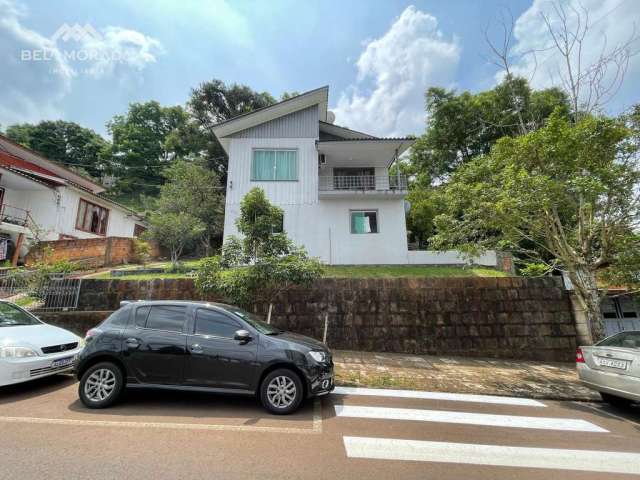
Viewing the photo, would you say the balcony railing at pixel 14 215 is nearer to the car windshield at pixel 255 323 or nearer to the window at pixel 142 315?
the window at pixel 142 315

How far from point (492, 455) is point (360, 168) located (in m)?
15.5

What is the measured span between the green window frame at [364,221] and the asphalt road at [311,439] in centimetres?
1045

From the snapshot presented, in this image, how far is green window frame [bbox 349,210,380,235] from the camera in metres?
15.2

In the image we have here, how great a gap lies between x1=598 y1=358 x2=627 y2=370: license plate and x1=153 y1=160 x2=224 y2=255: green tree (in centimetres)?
1903

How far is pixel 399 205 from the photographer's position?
49.9 feet

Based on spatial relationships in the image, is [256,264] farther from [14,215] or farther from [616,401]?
[14,215]

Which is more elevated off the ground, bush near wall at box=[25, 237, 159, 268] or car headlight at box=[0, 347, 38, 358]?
bush near wall at box=[25, 237, 159, 268]

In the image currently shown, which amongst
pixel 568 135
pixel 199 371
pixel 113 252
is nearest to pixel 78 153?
pixel 113 252

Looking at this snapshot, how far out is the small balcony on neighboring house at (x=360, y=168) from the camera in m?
14.9

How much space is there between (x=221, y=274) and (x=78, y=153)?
4347 centimetres

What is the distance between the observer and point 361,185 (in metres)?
17.0

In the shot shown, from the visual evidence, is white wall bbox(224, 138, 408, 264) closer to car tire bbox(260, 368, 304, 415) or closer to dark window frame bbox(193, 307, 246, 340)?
dark window frame bbox(193, 307, 246, 340)

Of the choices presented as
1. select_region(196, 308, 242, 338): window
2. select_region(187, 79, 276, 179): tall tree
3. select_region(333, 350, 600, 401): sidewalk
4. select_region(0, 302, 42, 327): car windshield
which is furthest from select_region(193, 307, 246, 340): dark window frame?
select_region(187, 79, 276, 179): tall tree

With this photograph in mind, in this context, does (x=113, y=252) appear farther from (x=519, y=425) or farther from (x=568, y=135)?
(x=568, y=135)
